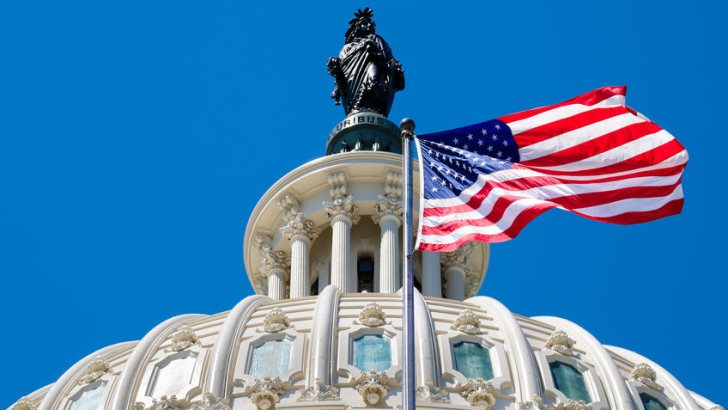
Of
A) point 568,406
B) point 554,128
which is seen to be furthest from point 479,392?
point 554,128

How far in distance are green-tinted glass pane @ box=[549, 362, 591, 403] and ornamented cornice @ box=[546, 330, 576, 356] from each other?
0.62 m

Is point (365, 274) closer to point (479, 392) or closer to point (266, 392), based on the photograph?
point (479, 392)

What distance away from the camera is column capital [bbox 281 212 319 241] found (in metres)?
57.6

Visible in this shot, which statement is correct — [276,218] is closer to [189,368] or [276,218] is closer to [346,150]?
[346,150]

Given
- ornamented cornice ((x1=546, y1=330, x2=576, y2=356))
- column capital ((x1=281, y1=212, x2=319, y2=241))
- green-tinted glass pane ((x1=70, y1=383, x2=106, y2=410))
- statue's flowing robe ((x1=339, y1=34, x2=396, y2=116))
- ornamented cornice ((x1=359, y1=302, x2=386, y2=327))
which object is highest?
statue's flowing robe ((x1=339, y1=34, x2=396, y2=116))

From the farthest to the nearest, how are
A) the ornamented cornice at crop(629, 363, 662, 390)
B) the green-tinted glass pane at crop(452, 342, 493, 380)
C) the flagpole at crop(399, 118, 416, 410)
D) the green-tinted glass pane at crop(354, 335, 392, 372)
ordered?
1. the ornamented cornice at crop(629, 363, 662, 390)
2. the green-tinted glass pane at crop(452, 342, 493, 380)
3. the green-tinted glass pane at crop(354, 335, 392, 372)
4. the flagpole at crop(399, 118, 416, 410)

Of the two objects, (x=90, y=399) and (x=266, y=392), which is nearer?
(x=266, y=392)

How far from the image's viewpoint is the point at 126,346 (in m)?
49.9

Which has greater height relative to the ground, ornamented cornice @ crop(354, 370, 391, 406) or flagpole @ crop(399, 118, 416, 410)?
ornamented cornice @ crop(354, 370, 391, 406)

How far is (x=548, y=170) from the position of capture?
33500 millimetres

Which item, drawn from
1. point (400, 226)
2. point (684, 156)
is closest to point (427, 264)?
point (400, 226)

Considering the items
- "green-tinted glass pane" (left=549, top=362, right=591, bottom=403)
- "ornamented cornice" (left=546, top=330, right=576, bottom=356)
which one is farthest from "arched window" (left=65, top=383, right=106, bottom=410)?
"ornamented cornice" (left=546, top=330, right=576, bottom=356)

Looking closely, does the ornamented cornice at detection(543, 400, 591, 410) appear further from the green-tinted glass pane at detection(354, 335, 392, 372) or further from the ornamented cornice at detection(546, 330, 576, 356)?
the green-tinted glass pane at detection(354, 335, 392, 372)

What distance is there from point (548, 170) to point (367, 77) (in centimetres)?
3120
